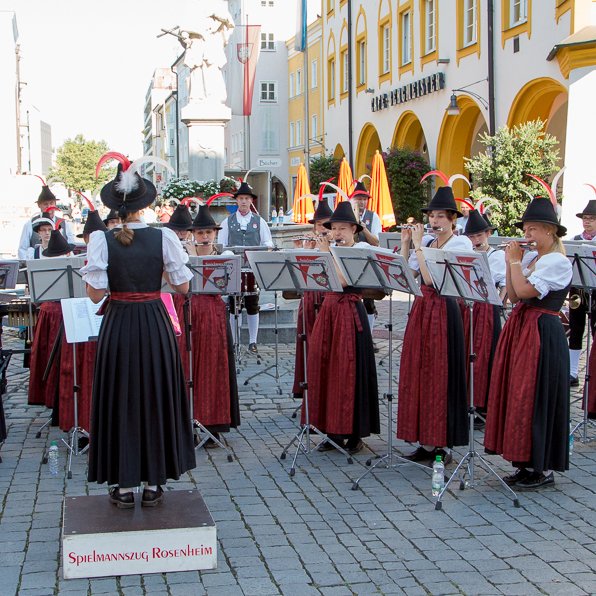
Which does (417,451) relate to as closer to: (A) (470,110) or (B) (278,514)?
(B) (278,514)

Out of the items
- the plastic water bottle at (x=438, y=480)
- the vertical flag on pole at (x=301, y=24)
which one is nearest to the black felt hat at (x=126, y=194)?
the plastic water bottle at (x=438, y=480)

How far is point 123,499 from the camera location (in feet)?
18.4

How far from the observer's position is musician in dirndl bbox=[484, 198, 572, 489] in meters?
6.48

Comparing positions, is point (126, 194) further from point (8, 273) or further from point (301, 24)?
point (301, 24)

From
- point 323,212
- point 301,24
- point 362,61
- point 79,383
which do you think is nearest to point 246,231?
point 323,212

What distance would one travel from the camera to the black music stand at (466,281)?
20.7 feet

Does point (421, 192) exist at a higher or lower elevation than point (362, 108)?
lower

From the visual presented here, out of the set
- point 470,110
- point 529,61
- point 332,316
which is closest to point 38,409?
point 332,316

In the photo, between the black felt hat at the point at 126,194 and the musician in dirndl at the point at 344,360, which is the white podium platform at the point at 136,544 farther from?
Result: the musician in dirndl at the point at 344,360

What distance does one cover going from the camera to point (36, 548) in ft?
18.5

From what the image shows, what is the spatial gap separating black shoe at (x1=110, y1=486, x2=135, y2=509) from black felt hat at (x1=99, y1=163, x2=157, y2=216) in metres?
1.64

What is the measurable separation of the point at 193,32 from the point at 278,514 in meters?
15.1

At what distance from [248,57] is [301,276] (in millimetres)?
17366

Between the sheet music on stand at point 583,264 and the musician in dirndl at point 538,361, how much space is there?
4.07 feet
